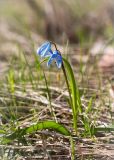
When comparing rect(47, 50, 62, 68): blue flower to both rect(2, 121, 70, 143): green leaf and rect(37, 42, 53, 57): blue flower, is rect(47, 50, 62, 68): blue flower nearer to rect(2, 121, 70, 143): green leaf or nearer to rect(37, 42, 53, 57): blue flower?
rect(37, 42, 53, 57): blue flower

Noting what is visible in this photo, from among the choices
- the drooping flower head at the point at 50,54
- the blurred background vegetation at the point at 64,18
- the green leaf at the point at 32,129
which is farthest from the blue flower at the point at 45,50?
the blurred background vegetation at the point at 64,18

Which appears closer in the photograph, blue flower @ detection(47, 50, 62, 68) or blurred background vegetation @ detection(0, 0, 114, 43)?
blue flower @ detection(47, 50, 62, 68)

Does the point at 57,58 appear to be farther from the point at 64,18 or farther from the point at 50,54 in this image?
the point at 64,18

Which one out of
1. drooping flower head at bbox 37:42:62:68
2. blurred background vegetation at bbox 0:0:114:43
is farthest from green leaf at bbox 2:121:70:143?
blurred background vegetation at bbox 0:0:114:43

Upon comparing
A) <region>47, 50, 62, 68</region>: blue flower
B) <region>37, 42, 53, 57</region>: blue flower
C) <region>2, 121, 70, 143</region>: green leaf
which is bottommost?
<region>2, 121, 70, 143</region>: green leaf

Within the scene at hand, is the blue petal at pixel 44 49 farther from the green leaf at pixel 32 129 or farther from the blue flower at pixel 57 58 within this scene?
the green leaf at pixel 32 129

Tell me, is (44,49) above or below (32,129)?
above

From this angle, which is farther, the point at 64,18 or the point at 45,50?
the point at 64,18

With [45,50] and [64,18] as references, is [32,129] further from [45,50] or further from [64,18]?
[64,18]

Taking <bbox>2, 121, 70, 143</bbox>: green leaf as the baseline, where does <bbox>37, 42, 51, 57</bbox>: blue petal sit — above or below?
above

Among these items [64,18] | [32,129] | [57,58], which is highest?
[64,18]

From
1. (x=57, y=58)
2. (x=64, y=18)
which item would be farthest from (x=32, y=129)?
(x=64, y=18)
